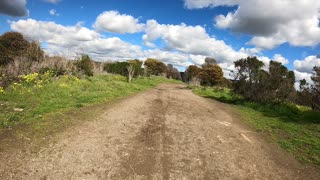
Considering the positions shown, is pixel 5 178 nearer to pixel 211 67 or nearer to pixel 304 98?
pixel 304 98

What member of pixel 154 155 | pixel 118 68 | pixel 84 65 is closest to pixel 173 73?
pixel 118 68

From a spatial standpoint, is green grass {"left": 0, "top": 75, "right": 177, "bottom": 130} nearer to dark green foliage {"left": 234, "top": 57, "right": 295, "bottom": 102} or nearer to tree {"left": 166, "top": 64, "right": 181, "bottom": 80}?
dark green foliage {"left": 234, "top": 57, "right": 295, "bottom": 102}

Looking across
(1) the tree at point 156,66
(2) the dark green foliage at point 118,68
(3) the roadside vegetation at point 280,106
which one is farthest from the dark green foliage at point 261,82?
(1) the tree at point 156,66

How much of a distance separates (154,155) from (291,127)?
745 centimetres

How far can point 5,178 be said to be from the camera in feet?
17.6

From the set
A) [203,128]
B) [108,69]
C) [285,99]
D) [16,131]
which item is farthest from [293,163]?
[108,69]

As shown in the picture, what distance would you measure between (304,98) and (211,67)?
31710 millimetres

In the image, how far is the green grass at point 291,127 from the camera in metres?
8.69

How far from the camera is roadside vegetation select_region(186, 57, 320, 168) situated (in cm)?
961

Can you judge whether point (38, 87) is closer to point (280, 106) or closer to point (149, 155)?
point (149, 155)

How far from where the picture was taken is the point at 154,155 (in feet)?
23.1

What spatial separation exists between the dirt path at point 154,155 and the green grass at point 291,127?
614 millimetres

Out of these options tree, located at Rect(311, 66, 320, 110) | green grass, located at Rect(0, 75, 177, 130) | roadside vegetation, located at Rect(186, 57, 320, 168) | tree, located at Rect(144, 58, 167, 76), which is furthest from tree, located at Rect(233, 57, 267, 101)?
tree, located at Rect(144, 58, 167, 76)

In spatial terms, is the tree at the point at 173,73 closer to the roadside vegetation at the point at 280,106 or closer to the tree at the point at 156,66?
the tree at the point at 156,66
